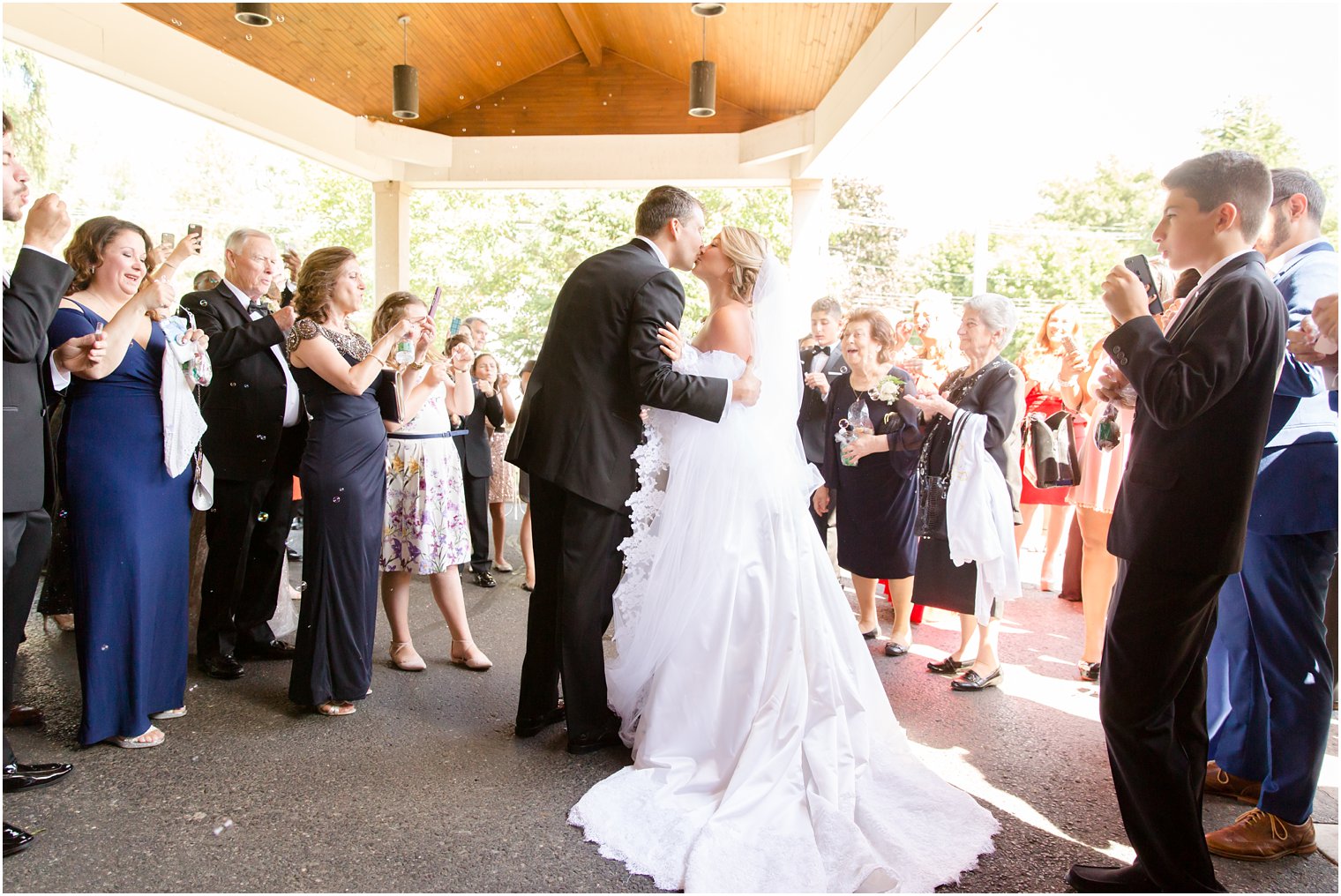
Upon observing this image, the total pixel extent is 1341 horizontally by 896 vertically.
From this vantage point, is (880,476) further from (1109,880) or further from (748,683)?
(1109,880)

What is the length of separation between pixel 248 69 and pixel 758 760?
29.7 feet

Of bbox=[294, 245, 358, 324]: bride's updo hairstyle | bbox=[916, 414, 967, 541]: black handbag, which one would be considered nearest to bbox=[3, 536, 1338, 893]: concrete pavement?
bbox=[916, 414, 967, 541]: black handbag

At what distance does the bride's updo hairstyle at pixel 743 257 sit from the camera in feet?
9.33

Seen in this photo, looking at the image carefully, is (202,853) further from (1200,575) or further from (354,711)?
(1200,575)

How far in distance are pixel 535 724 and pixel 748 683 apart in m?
0.90

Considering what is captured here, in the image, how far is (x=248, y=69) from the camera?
8.65 metres

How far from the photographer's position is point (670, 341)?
2738 millimetres

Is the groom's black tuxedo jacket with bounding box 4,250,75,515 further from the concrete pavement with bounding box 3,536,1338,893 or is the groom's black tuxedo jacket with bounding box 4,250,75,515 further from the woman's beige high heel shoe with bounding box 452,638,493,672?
the woman's beige high heel shoe with bounding box 452,638,493,672

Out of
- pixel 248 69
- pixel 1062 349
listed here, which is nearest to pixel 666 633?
pixel 1062 349

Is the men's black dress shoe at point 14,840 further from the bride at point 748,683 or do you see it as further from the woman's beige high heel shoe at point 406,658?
the woman's beige high heel shoe at point 406,658

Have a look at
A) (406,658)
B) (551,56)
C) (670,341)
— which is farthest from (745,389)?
(551,56)

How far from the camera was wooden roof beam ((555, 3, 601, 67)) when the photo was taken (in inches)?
382

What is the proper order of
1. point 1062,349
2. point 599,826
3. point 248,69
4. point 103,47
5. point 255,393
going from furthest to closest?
1. point 248,69
2. point 103,47
3. point 1062,349
4. point 255,393
5. point 599,826

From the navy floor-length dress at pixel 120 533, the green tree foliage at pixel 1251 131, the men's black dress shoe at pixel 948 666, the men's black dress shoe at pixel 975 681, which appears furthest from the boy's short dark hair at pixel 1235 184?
the green tree foliage at pixel 1251 131
